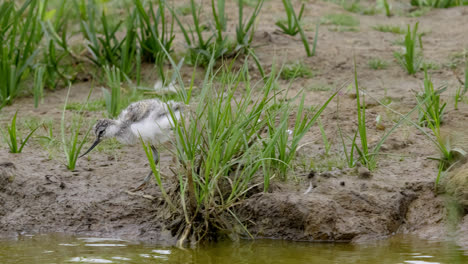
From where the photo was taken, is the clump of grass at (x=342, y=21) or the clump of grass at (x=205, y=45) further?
the clump of grass at (x=342, y=21)

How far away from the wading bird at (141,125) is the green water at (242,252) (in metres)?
0.99

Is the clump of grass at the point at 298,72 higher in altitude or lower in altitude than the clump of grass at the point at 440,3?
lower

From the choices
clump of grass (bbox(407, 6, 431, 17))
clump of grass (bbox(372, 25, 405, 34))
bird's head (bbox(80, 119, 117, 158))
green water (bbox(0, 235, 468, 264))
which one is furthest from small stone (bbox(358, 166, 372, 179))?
clump of grass (bbox(407, 6, 431, 17))

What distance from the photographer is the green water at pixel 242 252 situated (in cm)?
424

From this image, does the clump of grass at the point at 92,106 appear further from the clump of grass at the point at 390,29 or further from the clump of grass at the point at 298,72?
the clump of grass at the point at 390,29

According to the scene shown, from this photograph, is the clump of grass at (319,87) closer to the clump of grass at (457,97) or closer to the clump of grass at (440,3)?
the clump of grass at (457,97)

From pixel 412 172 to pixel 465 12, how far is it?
4.87 meters

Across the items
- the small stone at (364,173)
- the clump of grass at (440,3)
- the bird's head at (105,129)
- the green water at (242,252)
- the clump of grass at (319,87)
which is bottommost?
the green water at (242,252)

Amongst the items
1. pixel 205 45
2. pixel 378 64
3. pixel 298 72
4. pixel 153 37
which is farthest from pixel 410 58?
pixel 153 37

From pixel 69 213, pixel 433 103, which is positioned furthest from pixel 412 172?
pixel 69 213

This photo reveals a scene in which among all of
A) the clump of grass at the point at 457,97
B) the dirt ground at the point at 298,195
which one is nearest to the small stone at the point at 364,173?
the dirt ground at the point at 298,195

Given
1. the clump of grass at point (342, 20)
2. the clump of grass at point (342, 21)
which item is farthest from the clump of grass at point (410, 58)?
the clump of grass at point (342, 20)

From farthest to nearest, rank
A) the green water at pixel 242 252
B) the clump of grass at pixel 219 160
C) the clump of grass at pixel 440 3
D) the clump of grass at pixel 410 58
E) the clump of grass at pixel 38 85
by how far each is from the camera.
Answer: the clump of grass at pixel 440 3 → the clump of grass at pixel 38 85 → the clump of grass at pixel 410 58 → the clump of grass at pixel 219 160 → the green water at pixel 242 252

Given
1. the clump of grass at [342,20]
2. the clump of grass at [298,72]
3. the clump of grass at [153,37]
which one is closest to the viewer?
the clump of grass at [153,37]
